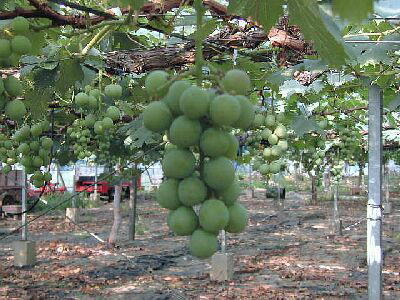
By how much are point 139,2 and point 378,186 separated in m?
3.11

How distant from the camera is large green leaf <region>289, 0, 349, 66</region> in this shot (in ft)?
4.17

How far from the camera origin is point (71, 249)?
1017cm

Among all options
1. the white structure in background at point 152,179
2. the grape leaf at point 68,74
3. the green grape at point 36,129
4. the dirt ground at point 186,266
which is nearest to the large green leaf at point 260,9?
the grape leaf at point 68,74

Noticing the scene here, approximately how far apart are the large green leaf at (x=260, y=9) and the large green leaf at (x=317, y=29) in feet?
0.50

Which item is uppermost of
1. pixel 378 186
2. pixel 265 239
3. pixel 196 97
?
pixel 196 97

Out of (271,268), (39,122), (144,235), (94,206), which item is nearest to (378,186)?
(39,122)

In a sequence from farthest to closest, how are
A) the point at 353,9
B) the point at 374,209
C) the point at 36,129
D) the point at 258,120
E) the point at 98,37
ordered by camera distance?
the point at 374,209
the point at 258,120
the point at 36,129
the point at 98,37
the point at 353,9

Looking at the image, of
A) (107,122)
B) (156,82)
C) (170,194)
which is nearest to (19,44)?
(156,82)

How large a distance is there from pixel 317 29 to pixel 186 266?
25.2ft

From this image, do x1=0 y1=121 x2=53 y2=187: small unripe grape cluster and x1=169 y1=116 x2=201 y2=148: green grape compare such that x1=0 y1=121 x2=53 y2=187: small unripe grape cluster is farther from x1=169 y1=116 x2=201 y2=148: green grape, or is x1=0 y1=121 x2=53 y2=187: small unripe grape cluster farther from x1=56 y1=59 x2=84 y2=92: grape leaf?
x1=169 y1=116 x2=201 y2=148: green grape

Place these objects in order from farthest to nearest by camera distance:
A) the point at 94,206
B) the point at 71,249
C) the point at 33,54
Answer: the point at 94,206, the point at 71,249, the point at 33,54

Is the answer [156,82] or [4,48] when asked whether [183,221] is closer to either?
[156,82]

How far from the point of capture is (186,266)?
868 cm

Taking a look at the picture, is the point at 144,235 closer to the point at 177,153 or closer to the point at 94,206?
the point at 94,206
